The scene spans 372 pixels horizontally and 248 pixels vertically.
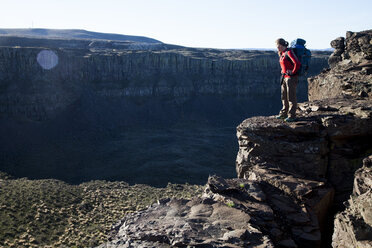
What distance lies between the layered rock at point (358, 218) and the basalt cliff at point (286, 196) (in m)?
0.02

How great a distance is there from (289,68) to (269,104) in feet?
219

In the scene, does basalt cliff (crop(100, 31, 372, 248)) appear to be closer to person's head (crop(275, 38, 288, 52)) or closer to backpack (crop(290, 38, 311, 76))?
backpack (crop(290, 38, 311, 76))

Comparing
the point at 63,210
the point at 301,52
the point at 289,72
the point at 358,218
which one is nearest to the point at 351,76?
the point at 301,52

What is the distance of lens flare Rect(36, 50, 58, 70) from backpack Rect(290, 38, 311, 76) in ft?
196

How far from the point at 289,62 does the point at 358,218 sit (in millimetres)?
5302

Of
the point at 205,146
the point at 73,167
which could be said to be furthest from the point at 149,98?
the point at 73,167

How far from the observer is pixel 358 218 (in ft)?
21.6

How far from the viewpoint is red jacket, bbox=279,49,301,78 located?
1009cm

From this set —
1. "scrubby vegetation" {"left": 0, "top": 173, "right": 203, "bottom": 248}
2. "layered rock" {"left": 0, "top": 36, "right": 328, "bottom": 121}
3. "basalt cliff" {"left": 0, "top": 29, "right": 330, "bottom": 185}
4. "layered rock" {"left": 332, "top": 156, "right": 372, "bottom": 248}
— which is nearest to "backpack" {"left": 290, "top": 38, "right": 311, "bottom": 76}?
"layered rock" {"left": 332, "top": 156, "right": 372, "bottom": 248}

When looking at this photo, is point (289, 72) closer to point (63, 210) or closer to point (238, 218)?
point (238, 218)

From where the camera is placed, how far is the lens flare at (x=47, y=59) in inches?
2422

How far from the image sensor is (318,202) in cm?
845

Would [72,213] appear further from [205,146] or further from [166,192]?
[205,146]

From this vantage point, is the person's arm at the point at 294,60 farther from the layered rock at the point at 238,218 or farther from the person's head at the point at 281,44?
the layered rock at the point at 238,218
